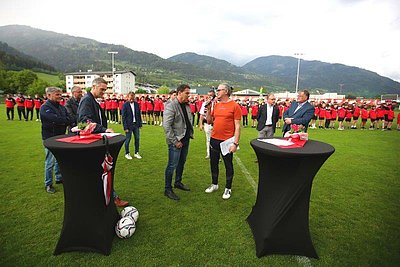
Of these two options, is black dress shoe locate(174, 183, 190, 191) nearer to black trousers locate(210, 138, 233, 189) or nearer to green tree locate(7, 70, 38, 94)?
black trousers locate(210, 138, 233, 189)

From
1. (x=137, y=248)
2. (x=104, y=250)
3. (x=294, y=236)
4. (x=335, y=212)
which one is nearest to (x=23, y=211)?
(x=104, y=250)

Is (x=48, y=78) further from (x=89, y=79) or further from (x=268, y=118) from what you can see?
(x=268, y=118)

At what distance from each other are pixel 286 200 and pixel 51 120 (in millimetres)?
4535

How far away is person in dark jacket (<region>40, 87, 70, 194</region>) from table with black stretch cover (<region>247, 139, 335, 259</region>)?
13.1 ft

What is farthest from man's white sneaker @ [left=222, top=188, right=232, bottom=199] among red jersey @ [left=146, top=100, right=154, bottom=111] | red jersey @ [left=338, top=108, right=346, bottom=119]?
red jersey @ [left=338, top=108, right=346, bottom=119]

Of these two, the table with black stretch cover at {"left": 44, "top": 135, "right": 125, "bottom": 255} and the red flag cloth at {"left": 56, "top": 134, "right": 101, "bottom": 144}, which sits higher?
the red flag cloth at {"left": 56, "top": 134, "right": 101, "bottom": 144}

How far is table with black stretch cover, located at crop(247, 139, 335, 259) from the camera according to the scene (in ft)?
9.34

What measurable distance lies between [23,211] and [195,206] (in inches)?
118

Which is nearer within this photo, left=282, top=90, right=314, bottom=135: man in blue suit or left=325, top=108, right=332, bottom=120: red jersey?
left=282, top=90, right=314, bottom=135: man in blue suit

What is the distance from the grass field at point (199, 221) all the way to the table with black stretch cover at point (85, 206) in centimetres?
15

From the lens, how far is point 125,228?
335cm

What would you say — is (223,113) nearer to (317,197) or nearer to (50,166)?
(317,197)

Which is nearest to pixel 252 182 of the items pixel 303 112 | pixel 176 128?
pixel 303 112

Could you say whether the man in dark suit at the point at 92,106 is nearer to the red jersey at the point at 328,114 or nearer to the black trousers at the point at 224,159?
the black trousers at the point at 224,159
